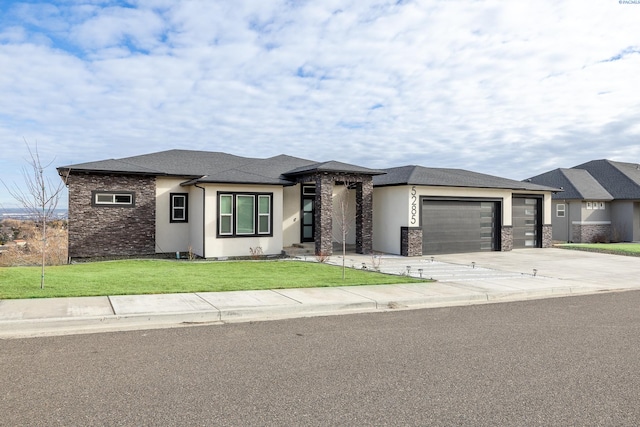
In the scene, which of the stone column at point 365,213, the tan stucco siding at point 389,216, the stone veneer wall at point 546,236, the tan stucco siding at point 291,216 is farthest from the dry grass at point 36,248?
the stone veneer wall at point 546,236

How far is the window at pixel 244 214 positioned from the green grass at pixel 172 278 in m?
2.97

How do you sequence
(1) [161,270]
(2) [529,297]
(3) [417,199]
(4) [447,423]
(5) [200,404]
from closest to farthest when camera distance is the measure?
(4) [447,423], (5) [200,404], (2) [529,297], (1) [161,270], (3) [417,199]

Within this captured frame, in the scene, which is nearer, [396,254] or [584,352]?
[584,352]

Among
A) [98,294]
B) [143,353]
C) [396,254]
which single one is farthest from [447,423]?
[396,254]

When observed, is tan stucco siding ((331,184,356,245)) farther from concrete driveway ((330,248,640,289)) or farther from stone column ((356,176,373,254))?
concrete driveway ((330,248,640,289))

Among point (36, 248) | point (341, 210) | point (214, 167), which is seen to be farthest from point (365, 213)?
point (36, 248)

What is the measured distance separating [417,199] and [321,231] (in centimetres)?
483

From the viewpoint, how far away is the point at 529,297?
38.1 feet

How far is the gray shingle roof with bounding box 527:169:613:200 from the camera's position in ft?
105

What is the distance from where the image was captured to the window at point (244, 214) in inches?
752

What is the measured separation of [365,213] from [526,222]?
10.9 metres

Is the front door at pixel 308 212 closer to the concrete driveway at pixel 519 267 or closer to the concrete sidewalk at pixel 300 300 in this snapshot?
the concrete driveway at pixel 519 267

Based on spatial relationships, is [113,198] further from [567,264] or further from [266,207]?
[567,264]

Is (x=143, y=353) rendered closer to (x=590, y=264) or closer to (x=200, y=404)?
(x=200, y=404)
